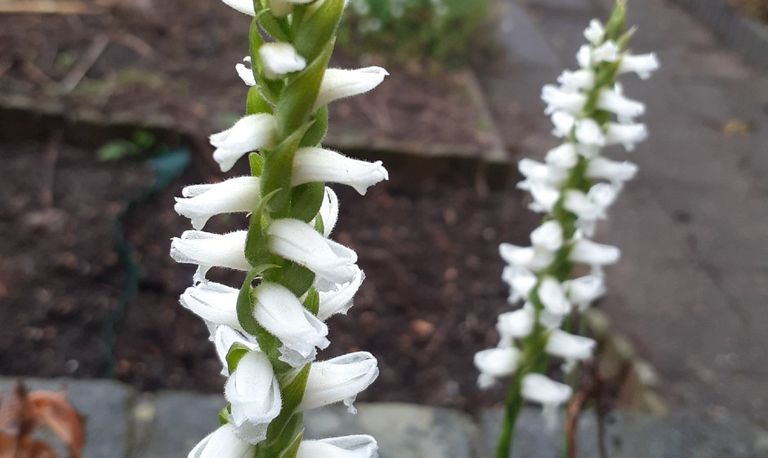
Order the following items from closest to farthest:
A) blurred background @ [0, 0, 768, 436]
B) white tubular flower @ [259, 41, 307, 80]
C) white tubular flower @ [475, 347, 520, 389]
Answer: white tubular flower @ [259, 41, 307, 80], white tubular flower @ [475, 347, 520, 389], blurred background @ [0, 0, 768, 436]

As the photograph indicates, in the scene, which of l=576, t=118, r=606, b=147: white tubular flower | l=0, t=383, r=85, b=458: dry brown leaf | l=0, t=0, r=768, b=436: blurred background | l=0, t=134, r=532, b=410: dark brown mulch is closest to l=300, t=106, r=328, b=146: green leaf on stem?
l=576, t=118, r=606, b=147: white tubular flower

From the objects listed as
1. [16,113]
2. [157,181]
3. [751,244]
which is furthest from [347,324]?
[751,244]

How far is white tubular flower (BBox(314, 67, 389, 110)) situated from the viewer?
550mm

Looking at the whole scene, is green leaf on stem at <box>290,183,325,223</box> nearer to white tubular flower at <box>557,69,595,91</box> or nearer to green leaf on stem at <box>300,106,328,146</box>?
green leaf on stem at <box>300,106,328,146</box>

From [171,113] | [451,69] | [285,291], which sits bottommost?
[451,69]

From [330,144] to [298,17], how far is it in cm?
260

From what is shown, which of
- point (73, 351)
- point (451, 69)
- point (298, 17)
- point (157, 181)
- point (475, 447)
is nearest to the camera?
point (298, 17)

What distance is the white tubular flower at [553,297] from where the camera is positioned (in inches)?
45.8

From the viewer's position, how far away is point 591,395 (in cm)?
128

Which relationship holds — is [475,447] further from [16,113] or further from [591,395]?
[16,113]

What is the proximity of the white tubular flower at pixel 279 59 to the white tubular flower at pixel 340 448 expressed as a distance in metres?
0.31

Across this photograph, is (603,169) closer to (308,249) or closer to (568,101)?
(568,101)

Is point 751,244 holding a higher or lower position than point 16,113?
lower

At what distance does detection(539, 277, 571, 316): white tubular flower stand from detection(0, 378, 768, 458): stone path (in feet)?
2.09
